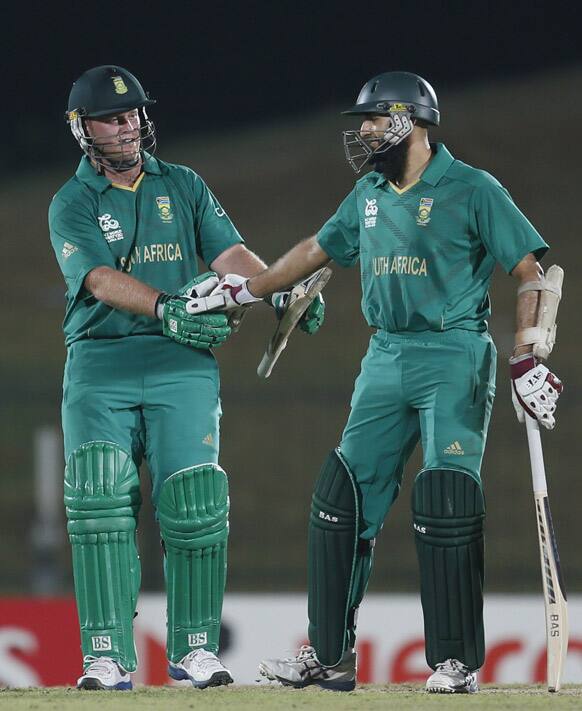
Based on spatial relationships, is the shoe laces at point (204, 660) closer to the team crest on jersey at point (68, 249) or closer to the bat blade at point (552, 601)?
the bat blade at point (552, 601)

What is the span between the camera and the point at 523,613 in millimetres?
5953

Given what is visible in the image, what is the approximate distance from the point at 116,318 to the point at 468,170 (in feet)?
3.61

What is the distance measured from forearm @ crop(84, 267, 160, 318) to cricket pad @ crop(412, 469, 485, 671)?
2.98 feet

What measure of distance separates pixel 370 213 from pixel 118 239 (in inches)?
29.3

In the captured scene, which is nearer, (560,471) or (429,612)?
(429,612)

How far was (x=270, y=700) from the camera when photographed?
12.4 feet

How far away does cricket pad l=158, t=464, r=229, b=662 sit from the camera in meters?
4.11

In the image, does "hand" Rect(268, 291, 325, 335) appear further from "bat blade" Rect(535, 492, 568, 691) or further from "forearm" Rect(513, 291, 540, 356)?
"bat blade" Rect(535, 492, 568, 691)

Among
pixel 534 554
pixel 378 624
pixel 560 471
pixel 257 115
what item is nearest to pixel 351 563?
pixel 378 624

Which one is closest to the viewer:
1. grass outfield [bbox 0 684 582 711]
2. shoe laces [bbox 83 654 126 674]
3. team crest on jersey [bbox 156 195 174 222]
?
grass outfield [bbox 0 684 582 711]

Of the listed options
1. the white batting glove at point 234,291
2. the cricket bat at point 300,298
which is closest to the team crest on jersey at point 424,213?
the cricket bat at point 300,298

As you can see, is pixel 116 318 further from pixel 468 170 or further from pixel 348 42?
pixel 348 42

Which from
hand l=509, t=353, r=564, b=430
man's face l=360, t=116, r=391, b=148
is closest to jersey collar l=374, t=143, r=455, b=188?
man's face l=360, t=116, r=391, b=148

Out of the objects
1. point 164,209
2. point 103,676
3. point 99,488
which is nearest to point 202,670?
point 103,676
